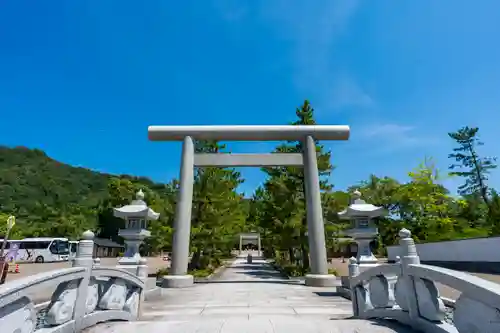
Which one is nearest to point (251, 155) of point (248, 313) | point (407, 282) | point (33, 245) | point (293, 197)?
point (293, 197)

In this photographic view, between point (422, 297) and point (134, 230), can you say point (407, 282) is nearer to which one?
point (422, 297)

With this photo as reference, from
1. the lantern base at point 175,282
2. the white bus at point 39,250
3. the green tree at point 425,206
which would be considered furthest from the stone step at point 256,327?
the white bus at point 39,250

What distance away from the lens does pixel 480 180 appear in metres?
32.7

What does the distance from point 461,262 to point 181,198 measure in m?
17.3

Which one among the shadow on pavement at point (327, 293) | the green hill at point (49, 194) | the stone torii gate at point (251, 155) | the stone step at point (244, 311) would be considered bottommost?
the shadow on pavement at point (327, 293)

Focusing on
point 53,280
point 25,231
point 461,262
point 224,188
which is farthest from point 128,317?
point 25,231

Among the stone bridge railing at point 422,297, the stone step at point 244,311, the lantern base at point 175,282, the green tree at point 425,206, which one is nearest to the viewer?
the stone bridge railing at point 422,297

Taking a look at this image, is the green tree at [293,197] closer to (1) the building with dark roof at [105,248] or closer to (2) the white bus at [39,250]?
(2) the white bus at [39,250]

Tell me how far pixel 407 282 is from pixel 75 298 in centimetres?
455

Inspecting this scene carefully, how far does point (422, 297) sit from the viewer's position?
3.92 meters

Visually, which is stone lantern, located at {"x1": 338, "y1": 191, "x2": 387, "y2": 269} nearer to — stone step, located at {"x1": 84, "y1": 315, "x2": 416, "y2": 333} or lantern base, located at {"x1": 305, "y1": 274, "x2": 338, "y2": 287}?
lantern base, located at {"x1": 305, "y1": 274, "x2": 338, "y2": 287}

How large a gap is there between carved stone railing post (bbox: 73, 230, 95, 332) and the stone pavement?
29 centimetres

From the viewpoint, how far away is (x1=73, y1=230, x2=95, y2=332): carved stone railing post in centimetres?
410

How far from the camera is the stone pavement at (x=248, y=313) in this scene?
4.29 meters
